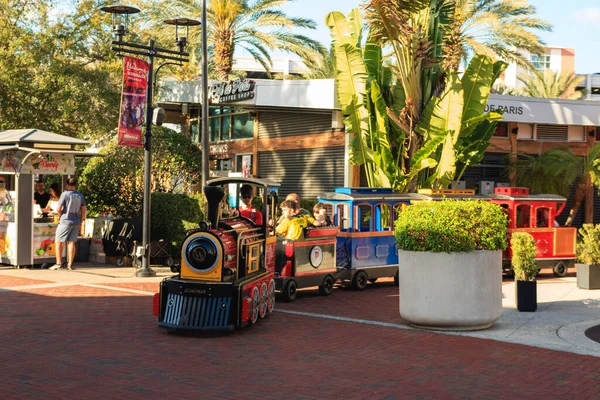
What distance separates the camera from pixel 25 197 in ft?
60.0

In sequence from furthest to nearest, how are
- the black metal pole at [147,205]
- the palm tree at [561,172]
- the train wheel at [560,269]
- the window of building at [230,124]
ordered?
the window of building at [230,124], the palm tree at [561,172], the train wheel at [560,269], the black metal pole at [147,205]

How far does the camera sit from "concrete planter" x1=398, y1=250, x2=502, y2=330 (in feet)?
35.8

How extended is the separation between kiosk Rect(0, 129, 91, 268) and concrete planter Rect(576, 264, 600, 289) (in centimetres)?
1128

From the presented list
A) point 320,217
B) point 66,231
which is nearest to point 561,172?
point 320,217

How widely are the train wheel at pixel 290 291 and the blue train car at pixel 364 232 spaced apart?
1.80 metres

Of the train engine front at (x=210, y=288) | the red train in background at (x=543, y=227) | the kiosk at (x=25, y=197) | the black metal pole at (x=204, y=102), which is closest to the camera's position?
the train engine front at (x=210, y=288)

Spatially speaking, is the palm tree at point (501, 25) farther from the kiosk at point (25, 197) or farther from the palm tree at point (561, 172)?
the kiosk at point (25, 197)

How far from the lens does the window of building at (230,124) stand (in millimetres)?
28266

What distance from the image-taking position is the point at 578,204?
25344 mm

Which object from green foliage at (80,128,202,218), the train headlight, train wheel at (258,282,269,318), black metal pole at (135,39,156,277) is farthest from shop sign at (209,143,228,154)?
the train headlight

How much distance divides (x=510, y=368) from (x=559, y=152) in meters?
17.3

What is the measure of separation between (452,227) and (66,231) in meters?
10.1

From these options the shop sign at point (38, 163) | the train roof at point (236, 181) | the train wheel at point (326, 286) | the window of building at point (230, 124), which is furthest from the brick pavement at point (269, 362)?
the window of building at point (230, 124)

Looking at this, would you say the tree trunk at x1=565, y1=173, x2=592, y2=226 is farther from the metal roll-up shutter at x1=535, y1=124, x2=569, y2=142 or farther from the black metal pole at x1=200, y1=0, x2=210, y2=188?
the black metal pole at x1=200, y1=0, x2=210, y2=188
